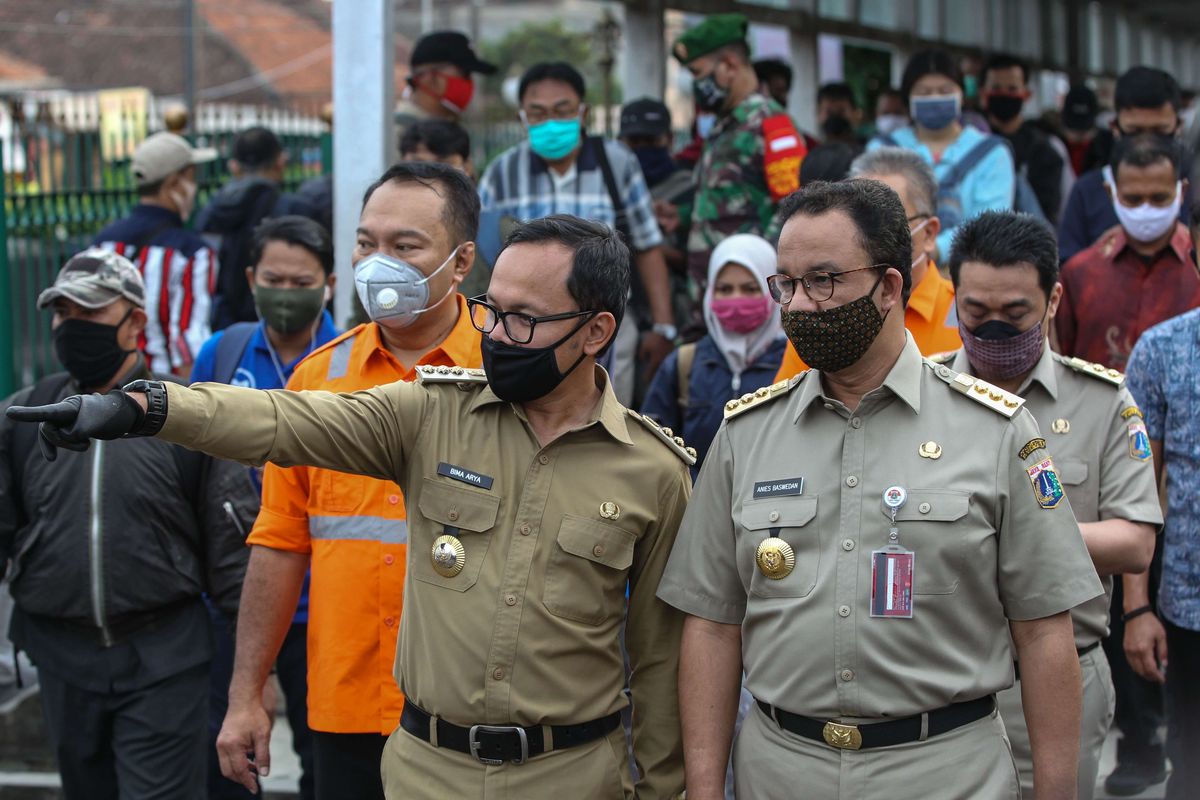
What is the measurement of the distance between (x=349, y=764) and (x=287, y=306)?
1940 millimetres

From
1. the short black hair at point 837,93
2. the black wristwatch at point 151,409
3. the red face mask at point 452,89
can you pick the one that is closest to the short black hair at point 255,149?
the red face mask at point 452,89

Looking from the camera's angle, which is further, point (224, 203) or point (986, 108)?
point (986, 108)

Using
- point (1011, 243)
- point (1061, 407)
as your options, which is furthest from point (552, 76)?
point (1061, 407)

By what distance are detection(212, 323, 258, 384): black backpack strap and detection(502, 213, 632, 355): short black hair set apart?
7.40 ft

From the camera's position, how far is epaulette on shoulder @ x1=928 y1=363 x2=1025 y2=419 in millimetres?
2951

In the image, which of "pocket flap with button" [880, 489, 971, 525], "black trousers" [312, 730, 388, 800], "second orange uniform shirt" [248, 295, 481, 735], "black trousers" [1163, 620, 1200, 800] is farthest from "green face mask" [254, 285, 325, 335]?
"black trousers" [1163, 620, 1200, 800]

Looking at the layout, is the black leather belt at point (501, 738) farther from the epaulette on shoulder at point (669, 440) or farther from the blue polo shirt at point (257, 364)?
the blue polo shirt at point (257, 364)

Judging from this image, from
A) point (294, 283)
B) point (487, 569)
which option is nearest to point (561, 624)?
point (487, 569)

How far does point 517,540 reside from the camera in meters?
3.09

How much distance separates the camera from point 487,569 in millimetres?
3084

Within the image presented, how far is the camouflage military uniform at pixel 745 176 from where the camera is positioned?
6695 mm

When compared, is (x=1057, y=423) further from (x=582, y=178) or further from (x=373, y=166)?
(x=373, y=166)

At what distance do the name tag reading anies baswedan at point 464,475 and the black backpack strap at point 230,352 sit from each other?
2202mm

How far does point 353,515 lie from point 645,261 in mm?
3244
